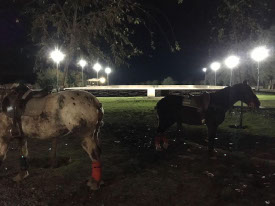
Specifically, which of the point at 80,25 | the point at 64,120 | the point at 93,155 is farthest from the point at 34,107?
the point at 80,25

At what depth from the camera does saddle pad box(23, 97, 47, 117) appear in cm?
528

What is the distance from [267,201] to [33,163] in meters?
5.23

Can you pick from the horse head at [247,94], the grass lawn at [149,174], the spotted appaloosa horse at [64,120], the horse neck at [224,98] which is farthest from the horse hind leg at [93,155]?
the horse head at [247,94]

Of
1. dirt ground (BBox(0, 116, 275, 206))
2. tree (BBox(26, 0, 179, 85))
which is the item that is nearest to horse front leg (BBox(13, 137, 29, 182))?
dirt ground (BBox(0, 116, 275, 206))

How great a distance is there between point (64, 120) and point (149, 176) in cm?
215

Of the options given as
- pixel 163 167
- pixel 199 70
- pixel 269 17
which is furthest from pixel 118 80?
pixel 163 167

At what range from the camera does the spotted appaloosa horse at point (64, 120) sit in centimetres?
521

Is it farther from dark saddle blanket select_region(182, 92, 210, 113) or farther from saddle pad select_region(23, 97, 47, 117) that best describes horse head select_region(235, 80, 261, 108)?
saddle pad select_region(23, 97, 47, 117)

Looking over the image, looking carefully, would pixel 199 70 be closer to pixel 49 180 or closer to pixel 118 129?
pixel 118 129

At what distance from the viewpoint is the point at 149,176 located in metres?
5.93

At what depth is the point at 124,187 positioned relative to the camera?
5301 mm

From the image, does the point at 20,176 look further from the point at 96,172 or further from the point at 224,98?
the point at 224,98

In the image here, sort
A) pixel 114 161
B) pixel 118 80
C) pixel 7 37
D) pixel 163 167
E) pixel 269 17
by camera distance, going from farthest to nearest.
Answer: pixel 118 80
pixel 269 17
pixel 7 37
pixel 114 161
pixel 163 167

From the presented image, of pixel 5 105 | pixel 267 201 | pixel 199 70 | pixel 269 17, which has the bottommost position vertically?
pixel 267 201
